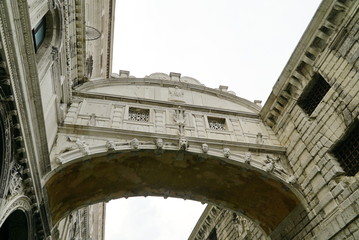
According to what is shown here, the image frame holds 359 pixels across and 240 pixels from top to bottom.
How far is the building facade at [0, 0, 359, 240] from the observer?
18.4ft

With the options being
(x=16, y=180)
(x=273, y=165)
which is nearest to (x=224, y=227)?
(x=273, y=165)

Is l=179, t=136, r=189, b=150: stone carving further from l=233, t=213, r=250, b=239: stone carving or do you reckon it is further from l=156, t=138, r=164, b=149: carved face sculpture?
l=233, t=213, r=250, b=239: stone carving

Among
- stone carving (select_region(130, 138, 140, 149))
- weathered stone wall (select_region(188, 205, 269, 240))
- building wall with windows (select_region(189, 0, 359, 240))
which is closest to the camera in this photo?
building wall with windows (select_region(189, 0, 359, 240))

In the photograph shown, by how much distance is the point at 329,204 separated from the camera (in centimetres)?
705

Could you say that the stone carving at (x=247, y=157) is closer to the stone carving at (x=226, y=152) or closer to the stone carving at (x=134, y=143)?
the stone carving at (x=226, y=152)

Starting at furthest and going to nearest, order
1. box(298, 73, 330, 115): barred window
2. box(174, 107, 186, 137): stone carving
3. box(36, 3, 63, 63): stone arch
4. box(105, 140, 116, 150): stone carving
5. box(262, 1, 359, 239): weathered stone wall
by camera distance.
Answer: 1. box(174, 107, 186, 137): stone carving
2. box(298, 73, 330, 115): barred window
3. box(105, 140, 116, 150): stone carving
4. box(262, 1, 359, 239): weathered stone wall
5. box(36, 3, 63, 63): stone arch

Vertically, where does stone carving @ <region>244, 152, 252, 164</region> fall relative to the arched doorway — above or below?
above

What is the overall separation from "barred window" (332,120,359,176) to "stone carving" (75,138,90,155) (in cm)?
690

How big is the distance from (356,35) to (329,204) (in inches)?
176

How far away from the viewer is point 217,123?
409 inches

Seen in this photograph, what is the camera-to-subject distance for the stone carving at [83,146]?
7.62 meters

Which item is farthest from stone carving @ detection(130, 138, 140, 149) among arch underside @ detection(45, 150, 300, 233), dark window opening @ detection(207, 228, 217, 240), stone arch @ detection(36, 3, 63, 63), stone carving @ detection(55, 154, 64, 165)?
dark window opening @ detection(207, 228, 217, 240)

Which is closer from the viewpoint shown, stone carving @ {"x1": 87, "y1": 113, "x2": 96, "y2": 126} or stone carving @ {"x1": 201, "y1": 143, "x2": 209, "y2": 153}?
stone carving @ {"x1": 201, "y1": 143, "x2": 209, "y2": 153}

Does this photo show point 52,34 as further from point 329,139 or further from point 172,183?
point 329,139
